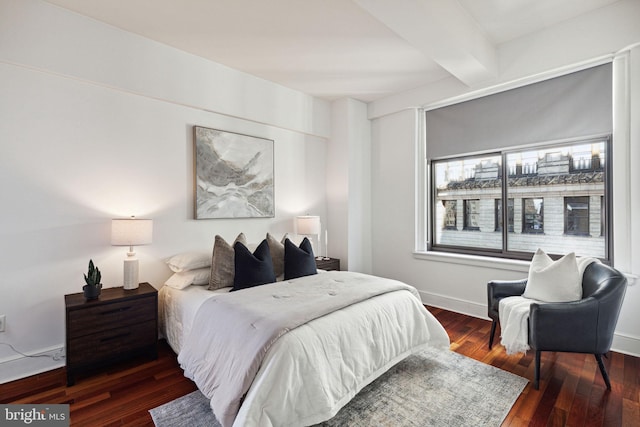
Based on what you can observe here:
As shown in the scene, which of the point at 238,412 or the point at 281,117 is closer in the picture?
the point at 238,412

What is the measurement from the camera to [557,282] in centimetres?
246

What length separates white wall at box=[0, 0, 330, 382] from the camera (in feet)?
7.62

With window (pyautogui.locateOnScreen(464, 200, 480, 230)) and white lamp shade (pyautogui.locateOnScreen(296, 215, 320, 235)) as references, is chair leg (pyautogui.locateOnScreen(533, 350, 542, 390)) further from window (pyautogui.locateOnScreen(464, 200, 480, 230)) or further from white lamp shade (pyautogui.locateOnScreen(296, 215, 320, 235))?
white lamp shade (pyautogui.locateOnScreen(296, 215, 320, 235))

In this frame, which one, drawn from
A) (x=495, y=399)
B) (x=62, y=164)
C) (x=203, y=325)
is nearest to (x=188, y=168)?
(x=62, y=164)

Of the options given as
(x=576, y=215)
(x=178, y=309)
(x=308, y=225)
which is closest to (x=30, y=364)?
(x=178, y=309)

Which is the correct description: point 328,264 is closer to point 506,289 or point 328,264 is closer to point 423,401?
point 506,289

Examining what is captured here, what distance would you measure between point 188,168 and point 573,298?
3.63 m

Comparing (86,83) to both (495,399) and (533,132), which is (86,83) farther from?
(533,132)

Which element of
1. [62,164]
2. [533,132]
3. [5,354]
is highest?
A: [533,132]

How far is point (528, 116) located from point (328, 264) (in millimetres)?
2808

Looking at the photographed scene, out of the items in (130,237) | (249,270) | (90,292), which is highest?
(130,237)

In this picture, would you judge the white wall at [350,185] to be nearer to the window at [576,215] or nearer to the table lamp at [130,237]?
the window at [576,215]

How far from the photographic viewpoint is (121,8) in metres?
2.45

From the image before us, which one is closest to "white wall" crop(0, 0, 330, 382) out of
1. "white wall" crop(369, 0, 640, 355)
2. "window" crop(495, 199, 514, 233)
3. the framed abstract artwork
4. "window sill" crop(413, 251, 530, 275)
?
the framed abstract artwork
